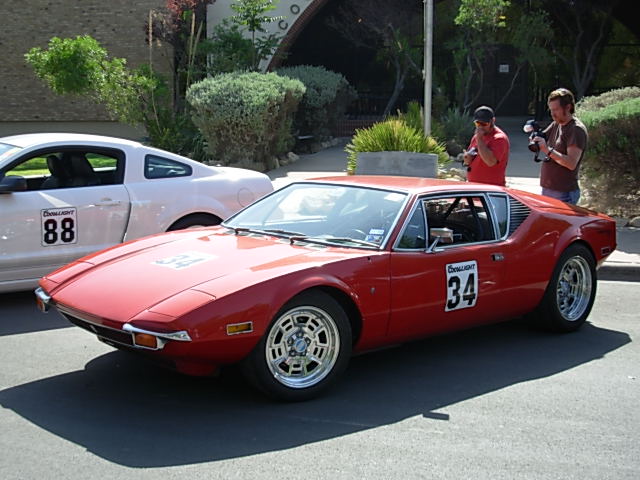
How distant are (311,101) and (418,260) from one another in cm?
1475

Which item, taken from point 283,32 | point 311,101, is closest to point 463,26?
point 311,101

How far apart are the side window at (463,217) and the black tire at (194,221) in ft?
9.57

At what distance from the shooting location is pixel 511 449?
4.32 meters

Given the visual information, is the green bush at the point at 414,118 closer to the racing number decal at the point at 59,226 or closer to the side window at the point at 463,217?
the racing number decal at the point at 59,226

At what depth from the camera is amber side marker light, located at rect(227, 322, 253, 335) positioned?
4.57 metres

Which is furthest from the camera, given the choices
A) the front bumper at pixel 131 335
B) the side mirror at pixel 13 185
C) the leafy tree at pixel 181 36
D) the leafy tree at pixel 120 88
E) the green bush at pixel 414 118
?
the leafy tree at pixel 181 36

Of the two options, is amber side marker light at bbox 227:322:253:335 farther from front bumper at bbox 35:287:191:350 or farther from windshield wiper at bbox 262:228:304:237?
windshield wiper at bbox 262:228:304:237

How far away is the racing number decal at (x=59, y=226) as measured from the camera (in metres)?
7.33

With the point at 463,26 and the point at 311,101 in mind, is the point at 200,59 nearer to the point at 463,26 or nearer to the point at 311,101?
the point at 311,101

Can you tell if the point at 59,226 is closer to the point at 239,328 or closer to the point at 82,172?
the point at 82,172

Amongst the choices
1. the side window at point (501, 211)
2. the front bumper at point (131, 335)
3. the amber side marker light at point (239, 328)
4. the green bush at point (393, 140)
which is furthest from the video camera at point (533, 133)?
the green bush at point (393, 140)

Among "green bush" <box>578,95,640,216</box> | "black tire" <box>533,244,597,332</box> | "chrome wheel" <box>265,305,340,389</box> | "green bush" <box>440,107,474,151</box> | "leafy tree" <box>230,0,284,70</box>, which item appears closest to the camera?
"chrome wheel" <box>265,305,340,389</box>

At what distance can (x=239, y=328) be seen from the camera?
459 centimetres

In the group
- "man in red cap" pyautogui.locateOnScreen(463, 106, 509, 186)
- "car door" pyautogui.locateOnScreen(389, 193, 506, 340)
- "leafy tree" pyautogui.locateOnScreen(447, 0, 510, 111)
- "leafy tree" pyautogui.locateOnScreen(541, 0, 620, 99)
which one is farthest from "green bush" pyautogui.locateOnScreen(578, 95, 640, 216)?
"leafy tree" pyautogui.locateOnScreen(541, 0, 620, 99)
